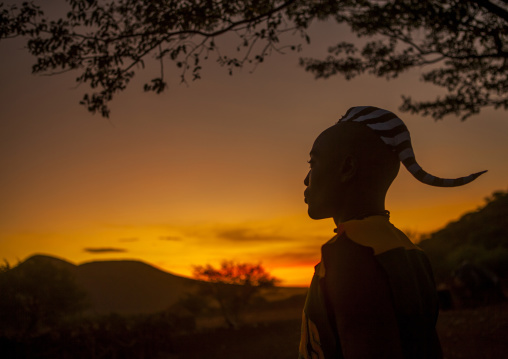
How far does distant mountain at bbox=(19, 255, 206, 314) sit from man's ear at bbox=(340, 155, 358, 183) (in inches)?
2288

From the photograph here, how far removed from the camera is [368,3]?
390 inches

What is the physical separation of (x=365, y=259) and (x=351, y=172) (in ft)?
1.61

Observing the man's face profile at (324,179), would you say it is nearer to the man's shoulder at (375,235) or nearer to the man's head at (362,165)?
the man's head at (362,165)

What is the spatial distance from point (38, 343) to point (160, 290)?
57.4 metres

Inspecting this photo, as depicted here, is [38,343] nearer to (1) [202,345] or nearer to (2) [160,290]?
(1) [202,345]

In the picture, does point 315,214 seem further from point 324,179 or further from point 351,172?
point 351,172

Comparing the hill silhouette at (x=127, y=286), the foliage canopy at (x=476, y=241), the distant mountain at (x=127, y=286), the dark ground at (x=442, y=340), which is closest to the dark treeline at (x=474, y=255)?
the foliage canopy at (x=476, y=241)

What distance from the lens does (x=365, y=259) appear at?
6.64 feet

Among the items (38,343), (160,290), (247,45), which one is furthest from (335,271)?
(160,290)

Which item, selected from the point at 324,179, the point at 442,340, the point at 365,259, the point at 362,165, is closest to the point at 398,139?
the point at 362,165

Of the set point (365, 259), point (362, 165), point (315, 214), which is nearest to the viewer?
point (365, 259)

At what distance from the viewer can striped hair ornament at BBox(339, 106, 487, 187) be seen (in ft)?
7.50

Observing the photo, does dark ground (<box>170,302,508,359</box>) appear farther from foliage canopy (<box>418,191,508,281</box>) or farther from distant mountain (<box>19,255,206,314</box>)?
distant mountain (<box>19,255,206,314</box>)

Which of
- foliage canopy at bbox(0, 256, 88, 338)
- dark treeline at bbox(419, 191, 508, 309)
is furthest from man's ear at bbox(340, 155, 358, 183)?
foliage canopy at bbox(0, 256, 88, 338)
